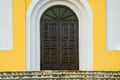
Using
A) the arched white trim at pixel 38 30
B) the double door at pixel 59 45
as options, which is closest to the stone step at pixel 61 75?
the arched white trim at pixel 38 30

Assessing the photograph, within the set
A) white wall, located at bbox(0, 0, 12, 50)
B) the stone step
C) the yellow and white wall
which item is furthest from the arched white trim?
the stone step

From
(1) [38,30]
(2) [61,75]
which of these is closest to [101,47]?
(1) [38,30]

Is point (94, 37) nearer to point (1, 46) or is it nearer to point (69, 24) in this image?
point (69, 24)

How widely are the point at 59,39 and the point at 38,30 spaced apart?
950 millimetres

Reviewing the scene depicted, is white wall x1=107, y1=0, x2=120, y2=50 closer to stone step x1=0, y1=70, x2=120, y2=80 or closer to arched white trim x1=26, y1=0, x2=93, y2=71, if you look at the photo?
arched white trim x1=26, y1=0, x2=93, y2=71

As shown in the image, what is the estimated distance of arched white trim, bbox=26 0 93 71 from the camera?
9.95 m

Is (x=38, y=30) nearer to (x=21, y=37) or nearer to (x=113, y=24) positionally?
(x=21, y=37)

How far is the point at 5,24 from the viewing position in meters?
9.95

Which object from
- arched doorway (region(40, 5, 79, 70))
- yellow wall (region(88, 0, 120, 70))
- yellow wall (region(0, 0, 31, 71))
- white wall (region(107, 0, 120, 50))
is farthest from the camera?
arched doorway (region(40, 5, 79, 70))

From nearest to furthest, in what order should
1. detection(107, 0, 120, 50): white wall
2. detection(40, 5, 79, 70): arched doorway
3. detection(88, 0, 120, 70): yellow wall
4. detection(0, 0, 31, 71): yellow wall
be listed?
1. detection(0, 0, 31, 71): yellow wall
2. detection(88, 0, 120, 70): yellow wall
3. detection(107, 0, 120, 50): white wall
4. detection(40, 5, 79, 70): arched doorway

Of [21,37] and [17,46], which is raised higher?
[21,37]

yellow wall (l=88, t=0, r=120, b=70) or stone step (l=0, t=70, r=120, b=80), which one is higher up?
yellow wall (l=88, t=0, r=120, b=70)

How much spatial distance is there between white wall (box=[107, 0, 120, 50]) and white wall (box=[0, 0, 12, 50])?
374cm

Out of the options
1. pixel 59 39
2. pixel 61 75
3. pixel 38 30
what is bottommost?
pixel 61 75
